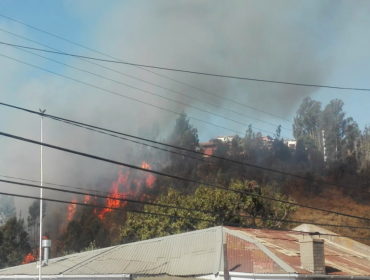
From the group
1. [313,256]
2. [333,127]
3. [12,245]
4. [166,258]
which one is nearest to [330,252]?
[313,256]

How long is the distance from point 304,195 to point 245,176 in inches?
330

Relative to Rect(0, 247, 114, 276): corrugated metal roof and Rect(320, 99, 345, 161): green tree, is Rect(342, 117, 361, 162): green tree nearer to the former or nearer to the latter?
Rect(320, 99, 345, 161): green tree

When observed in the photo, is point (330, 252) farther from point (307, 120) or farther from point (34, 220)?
point (307, 120)

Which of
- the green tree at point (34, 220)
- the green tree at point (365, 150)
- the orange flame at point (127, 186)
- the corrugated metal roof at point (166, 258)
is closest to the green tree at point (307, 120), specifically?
the green tree at point (365, 150)

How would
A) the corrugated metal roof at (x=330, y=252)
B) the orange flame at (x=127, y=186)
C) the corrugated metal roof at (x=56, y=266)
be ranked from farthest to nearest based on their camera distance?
1. the orange flame at (x=127, y=186)
2. the corrugated metal roof at (x=56, y=266)
3. the corrugated metal roof at (x=330, y=252)

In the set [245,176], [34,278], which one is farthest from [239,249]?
[245,176]

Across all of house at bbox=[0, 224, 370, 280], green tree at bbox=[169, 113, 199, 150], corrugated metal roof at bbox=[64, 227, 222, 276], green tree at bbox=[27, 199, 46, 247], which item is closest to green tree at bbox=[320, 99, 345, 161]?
green tree at bbox=[169, 113, 199, 150]

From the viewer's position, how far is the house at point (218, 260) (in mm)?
19406

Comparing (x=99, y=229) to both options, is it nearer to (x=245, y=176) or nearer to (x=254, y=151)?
(x=245, y=176)

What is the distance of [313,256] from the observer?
19375 millimetres

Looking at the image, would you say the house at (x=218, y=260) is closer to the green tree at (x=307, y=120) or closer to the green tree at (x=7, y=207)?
the green tree at (x=7, y=207)

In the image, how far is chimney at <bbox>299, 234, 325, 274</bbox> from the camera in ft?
63.5

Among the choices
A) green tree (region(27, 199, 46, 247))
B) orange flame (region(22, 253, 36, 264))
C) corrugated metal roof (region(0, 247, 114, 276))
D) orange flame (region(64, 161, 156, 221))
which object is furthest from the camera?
orange flame (region(64, 161, 156, 221))

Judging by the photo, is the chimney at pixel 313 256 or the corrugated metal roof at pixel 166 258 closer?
the chimney at pixel 313 256
